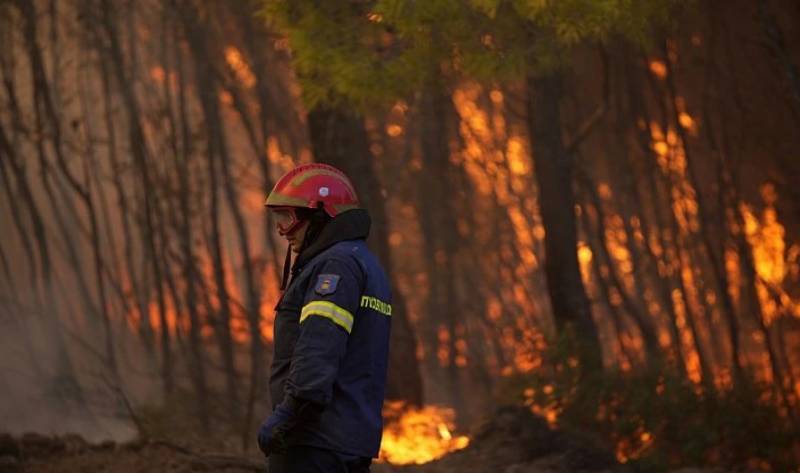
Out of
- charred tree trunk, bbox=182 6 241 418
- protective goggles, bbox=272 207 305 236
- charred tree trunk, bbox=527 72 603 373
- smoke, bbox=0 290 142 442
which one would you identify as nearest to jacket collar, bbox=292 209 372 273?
protective goggles, bbox=272 207 305 236

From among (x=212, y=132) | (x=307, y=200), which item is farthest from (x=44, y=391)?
(x=307, y=200)

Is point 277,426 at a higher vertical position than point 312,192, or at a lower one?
lower

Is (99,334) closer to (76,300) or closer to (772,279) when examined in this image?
(76,300)

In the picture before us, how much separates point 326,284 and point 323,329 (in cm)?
18

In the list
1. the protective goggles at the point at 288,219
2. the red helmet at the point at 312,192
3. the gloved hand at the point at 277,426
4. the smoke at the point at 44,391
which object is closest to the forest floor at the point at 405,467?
the smoke at the point at 44,391

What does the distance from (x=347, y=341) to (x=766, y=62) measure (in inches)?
367

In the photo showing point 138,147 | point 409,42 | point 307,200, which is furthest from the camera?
point 138,147

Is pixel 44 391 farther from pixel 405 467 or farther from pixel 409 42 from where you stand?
pixel 409 42

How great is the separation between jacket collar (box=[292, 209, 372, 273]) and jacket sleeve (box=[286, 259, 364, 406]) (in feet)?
0.48

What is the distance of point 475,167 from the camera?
24109mm

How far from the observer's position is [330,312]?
511cm

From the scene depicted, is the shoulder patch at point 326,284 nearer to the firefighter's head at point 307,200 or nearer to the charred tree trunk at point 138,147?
the firefighter's head at point 307,200

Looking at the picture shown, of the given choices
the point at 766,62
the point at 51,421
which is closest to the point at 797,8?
the point at 766,62

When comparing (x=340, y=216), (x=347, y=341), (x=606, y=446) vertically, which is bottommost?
(x=606, y=446)
